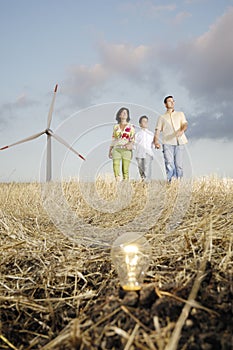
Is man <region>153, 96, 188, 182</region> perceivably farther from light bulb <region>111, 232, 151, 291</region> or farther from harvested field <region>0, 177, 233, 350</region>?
light bulb <region>111, 232, 151, 291</region>

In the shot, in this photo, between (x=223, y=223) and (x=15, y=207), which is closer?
(x=223, y=223)

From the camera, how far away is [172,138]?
823cm

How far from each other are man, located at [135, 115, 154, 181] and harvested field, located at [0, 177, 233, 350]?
2.86m

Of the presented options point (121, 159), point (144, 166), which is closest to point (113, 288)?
point (144, 166)

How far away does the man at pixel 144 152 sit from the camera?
24.6ft

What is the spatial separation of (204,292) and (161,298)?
26 centimetres

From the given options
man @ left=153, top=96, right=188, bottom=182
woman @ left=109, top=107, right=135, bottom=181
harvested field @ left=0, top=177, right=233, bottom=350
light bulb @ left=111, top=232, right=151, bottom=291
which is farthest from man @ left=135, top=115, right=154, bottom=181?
light bulb @ left=111, top=232, right=151, bottom=291

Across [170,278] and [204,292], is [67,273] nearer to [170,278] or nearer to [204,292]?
[170,278]

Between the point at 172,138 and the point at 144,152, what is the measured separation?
67 cm

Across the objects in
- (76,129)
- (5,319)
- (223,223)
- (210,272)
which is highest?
(76,129)

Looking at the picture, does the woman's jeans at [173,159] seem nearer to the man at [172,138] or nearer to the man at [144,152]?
the man at [172,138]

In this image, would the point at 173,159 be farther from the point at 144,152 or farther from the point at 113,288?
the point at 113,288

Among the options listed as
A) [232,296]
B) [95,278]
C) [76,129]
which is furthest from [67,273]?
[76,129]

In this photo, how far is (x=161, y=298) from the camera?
1.89 m
